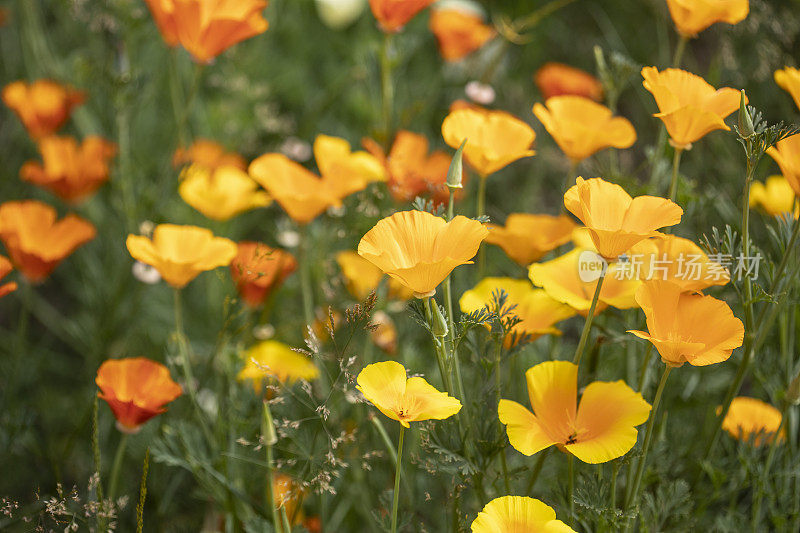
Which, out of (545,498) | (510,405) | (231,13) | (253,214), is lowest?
(253,214)

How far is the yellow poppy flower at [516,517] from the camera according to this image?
50 cm

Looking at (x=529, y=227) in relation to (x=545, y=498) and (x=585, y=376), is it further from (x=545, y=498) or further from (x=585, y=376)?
(x=545, y=498)

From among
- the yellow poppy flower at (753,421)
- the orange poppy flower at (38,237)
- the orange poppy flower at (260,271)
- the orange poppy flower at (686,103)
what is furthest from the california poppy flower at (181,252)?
the yellow poppy flower at (753,421)

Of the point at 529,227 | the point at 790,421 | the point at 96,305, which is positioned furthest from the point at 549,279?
the point at 96,305

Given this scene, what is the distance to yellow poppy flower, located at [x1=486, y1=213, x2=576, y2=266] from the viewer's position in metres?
0.70

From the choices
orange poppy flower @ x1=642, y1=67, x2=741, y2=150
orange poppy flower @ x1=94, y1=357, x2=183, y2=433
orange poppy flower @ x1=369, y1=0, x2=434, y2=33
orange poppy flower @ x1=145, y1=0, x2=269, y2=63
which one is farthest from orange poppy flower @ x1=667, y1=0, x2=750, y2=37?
orange poppy flower @ x1=94, y1=357, x2=183, y2=433

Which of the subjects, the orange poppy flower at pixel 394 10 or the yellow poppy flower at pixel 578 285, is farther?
the orange poppy flower at pixel 394 10

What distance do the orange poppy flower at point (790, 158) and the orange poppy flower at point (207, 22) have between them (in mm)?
530

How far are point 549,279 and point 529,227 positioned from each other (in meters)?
0.12

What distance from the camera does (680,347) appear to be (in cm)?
52

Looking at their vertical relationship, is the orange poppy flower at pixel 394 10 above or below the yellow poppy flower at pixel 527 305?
above

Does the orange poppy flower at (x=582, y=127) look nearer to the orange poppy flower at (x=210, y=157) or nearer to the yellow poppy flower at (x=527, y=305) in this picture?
the yellow poppy flower at (x=527, y=305)

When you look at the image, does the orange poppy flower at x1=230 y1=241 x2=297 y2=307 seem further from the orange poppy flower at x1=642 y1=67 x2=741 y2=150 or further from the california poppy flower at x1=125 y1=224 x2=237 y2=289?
the orange poppy flower at x1=642 y1=67 x2=741 y2=150

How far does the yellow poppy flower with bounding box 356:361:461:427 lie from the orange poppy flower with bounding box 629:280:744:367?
0.15 metres
